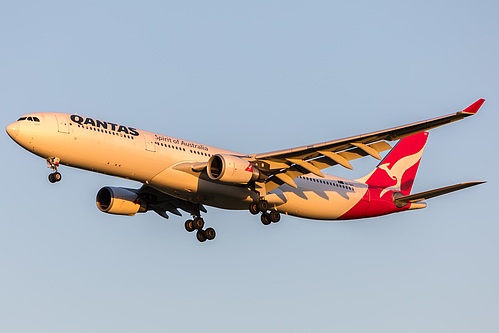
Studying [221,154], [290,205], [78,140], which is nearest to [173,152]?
[221,154]

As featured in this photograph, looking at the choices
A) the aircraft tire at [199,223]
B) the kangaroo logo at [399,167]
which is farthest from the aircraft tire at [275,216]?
the kangaroo logo at [399,167]

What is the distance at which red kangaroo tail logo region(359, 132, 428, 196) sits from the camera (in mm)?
51000

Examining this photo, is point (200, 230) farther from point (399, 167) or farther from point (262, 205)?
point (399, 167)

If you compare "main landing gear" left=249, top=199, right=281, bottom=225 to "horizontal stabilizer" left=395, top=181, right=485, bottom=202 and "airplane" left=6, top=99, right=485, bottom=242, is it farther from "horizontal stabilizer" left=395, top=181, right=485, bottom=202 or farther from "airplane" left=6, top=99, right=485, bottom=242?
"horizontal stabilizer" left=395, top=181, right=485, bottom=202

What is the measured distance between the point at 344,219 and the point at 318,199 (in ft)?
10.5

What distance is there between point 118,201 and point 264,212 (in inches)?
350

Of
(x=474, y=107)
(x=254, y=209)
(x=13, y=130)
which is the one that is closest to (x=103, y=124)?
(x=13, y=130)

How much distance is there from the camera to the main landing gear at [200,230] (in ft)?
153

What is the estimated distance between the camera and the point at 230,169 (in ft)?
132

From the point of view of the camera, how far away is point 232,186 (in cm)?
4256

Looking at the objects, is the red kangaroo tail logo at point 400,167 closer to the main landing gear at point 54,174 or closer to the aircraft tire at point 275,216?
the aircraft tire at point 275,216

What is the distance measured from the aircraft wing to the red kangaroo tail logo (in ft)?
30.6

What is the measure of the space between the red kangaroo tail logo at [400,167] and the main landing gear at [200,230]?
10.6m

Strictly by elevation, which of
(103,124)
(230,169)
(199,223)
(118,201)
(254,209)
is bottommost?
(254,209)
